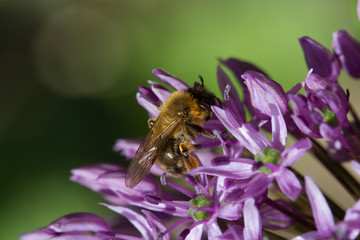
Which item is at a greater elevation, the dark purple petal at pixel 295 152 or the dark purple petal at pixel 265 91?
the dark purple petal at pixel 265 91

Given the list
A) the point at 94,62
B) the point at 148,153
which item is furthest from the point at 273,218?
the point at 94,62

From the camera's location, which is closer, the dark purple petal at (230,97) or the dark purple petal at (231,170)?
Answer: the dark purple petal at (231,170)

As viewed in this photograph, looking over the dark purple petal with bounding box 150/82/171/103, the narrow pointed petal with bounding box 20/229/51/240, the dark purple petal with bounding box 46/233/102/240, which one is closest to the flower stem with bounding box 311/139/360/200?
the dark purple petal with bounding box 150/82/171/103

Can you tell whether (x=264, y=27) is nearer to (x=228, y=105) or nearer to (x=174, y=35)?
(x=174, y=35)

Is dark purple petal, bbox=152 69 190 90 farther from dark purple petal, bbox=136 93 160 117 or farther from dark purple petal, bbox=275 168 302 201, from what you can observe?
dark purple petal, bbox=275 168 302 201

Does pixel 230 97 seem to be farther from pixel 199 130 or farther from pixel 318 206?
pixel 318 206

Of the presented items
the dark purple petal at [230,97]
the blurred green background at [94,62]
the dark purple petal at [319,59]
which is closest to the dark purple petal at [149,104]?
the dark purple petal at [230,97]

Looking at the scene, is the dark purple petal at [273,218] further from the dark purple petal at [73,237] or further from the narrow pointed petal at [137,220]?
the dark purple petal at [73,237]
